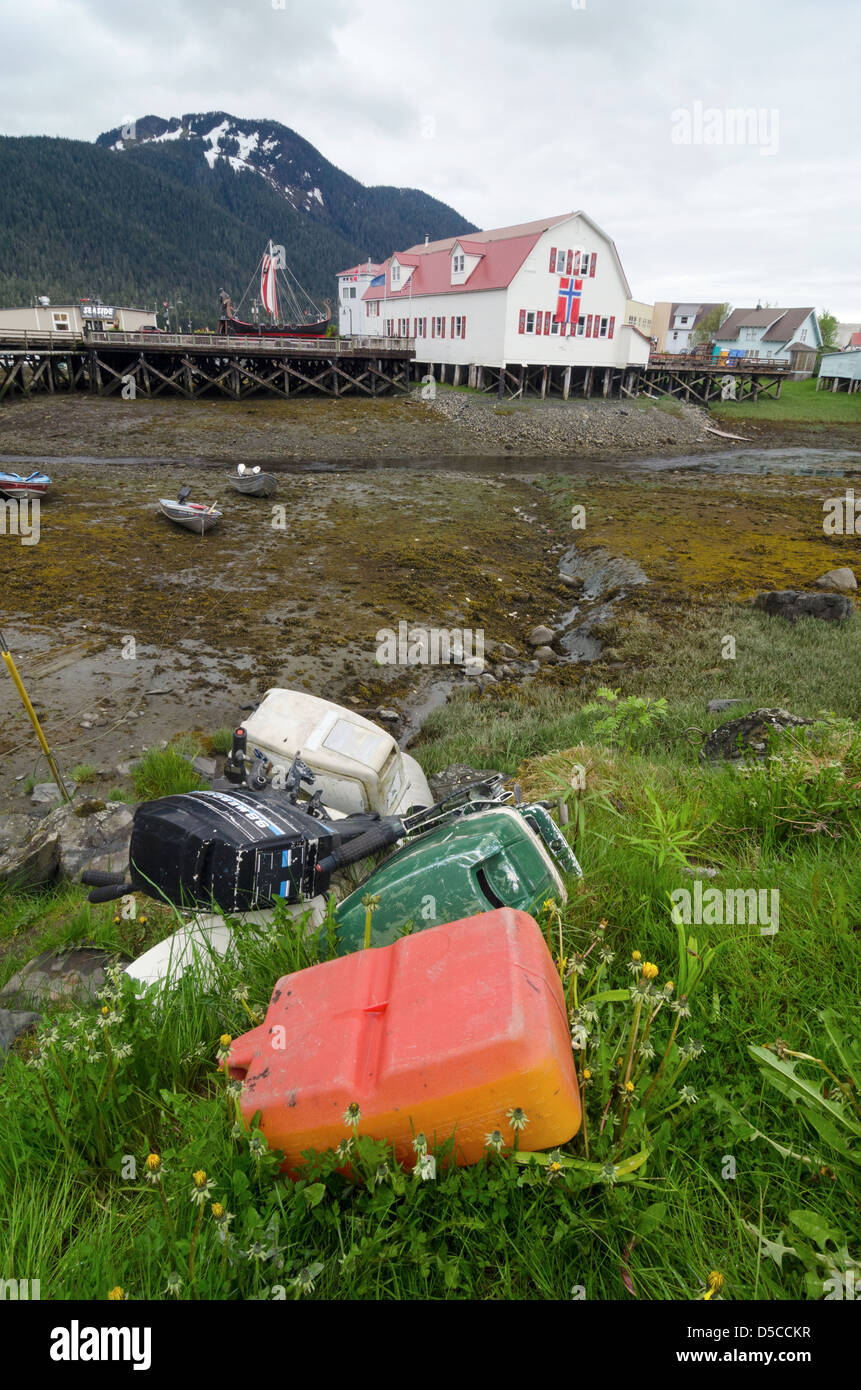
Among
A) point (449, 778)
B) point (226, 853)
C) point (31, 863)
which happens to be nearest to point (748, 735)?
point (449, 778)

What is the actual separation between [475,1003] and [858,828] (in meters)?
2.74

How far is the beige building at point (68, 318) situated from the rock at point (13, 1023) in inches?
2137

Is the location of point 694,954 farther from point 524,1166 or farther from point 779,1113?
point 524,1166

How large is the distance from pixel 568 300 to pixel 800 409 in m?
22.8

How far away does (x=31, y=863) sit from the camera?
5.14m

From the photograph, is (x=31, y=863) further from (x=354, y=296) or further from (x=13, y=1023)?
(x=354, y=296)

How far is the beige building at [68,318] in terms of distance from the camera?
55.8 m

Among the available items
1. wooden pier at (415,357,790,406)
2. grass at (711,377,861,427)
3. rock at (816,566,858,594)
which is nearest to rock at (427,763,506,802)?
rock at (816,566,858,594)

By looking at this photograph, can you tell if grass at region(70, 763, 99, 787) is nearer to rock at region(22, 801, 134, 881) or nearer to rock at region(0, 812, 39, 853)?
rock at region(0, 812, 39, 853)

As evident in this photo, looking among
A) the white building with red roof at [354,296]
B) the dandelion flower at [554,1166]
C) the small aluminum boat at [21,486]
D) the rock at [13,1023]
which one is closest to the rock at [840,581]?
the dandelion flower at [554,1166]

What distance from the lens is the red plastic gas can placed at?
169 cm

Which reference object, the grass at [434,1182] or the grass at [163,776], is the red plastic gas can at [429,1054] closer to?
the grass at [434,1182]

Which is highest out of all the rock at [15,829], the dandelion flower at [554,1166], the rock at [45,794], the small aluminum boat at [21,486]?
the small aluminum boat at [21,486]

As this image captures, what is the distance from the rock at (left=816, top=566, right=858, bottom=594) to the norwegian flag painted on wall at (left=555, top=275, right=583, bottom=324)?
31543mm
